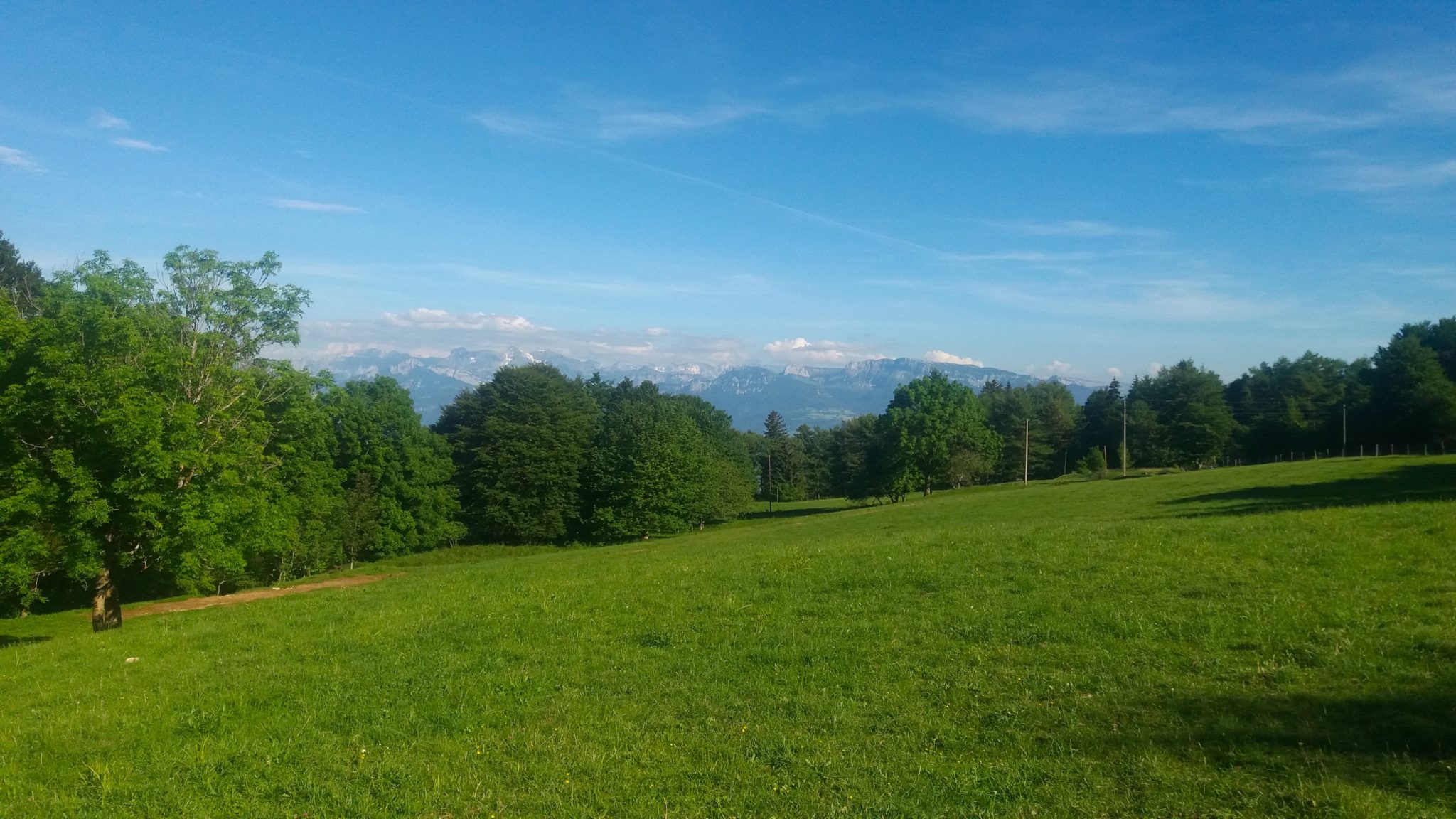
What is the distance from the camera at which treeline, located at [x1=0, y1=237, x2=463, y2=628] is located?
72.3 ft

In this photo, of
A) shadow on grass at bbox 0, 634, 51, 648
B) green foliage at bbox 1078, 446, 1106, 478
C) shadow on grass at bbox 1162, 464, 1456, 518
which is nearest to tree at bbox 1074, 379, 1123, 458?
green foliage at bbox 1078, 446, 1106, 478

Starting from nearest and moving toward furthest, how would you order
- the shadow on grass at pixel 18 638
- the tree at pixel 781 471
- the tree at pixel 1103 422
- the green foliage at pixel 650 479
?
1. the shadow on grass at pixel 18 638
2. the green foliage at pixel 650 479
3. the tree at pixel 1103 422
4. the tree at pixel 781 471

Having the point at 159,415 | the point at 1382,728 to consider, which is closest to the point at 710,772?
the point at 1382,728

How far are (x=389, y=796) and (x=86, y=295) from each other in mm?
26591

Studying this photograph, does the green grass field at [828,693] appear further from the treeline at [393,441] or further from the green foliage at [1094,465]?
the green foliage at [1094,465]

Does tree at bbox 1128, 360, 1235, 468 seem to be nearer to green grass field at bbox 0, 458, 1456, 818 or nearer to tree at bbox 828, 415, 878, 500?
tree at bbox 828, 415, 878, 500

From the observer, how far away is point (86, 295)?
1031 inches

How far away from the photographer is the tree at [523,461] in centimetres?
7612

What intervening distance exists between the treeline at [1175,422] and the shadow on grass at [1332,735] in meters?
71.4

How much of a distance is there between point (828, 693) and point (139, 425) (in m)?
21.6

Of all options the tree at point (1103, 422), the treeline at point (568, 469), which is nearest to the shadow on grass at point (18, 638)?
the treeline at point (568, 469)

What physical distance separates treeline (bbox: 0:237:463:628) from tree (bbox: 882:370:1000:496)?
180 ft

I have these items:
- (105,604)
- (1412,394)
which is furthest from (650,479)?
(1412,394)

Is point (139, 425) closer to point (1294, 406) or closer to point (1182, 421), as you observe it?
point (1182, 421)
